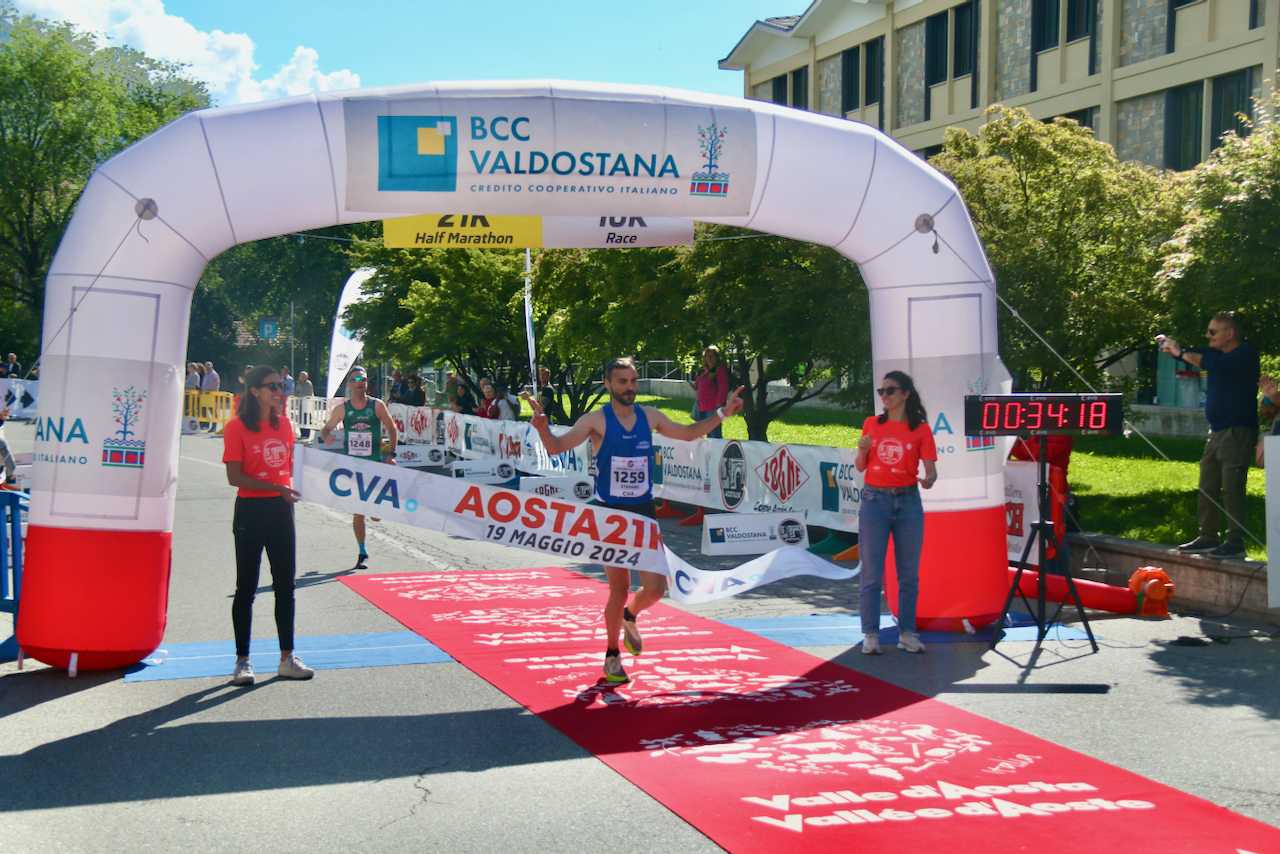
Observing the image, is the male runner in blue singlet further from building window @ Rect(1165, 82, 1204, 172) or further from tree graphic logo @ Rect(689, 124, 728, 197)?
building window @ Rect(1165, 82, 1204, 172)

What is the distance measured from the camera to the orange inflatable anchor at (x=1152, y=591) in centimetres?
883

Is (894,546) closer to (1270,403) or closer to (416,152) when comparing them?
(1270,403)

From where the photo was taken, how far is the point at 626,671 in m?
7.13

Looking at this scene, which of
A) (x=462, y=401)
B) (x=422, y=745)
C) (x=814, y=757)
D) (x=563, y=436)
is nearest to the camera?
(x=814, y=757)

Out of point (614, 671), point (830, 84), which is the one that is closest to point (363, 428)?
point (614, 671)

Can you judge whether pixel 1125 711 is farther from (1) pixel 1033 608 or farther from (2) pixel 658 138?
(2) pixel 658 138

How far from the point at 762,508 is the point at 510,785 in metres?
8.67

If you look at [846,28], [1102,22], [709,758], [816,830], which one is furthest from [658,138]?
→ [846,28]

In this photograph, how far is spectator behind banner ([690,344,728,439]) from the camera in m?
15.5

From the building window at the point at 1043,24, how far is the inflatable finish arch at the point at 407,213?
20897 millimetres

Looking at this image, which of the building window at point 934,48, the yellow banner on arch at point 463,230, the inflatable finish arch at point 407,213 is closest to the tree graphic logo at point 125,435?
the inflatable finish arch at point 407,213

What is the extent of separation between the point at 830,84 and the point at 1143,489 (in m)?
23.2

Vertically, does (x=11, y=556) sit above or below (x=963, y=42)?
below

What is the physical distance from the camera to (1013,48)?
2733 centimetres
